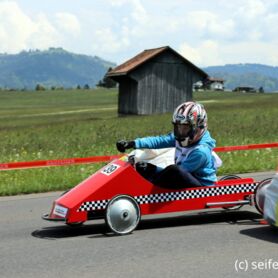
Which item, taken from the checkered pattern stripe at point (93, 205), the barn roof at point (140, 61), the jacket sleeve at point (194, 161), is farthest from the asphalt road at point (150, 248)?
the barn roof at point (140, 61)

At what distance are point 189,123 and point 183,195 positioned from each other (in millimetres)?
932

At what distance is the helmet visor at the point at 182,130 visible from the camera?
7.85 m

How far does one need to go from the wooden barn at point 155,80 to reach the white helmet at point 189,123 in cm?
4124

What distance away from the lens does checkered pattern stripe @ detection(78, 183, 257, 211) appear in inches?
289

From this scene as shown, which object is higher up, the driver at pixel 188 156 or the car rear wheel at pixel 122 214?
the driver at pixel 188 156

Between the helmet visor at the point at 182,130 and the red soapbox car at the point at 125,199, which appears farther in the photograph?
the helmet visor at the point at 182,130

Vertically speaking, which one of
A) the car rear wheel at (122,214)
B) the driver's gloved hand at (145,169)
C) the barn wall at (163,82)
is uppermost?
the barn wall at (163,82)

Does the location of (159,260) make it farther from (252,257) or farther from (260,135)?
(260,135)

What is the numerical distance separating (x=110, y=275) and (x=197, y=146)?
284 centimetres

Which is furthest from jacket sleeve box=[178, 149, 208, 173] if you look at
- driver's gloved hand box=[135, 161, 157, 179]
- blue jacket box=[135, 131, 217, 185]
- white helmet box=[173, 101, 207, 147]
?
driver's gloved hand box=[135, 161, 157, 179]

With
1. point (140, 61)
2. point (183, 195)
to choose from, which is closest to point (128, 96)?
point (140, 61)

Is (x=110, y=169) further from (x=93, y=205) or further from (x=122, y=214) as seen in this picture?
(x=122, y=214)

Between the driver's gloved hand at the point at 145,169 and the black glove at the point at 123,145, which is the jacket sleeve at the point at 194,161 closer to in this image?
the driver's gloved hand at the point at 145,169

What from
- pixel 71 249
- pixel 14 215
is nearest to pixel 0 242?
pixel 71 249
